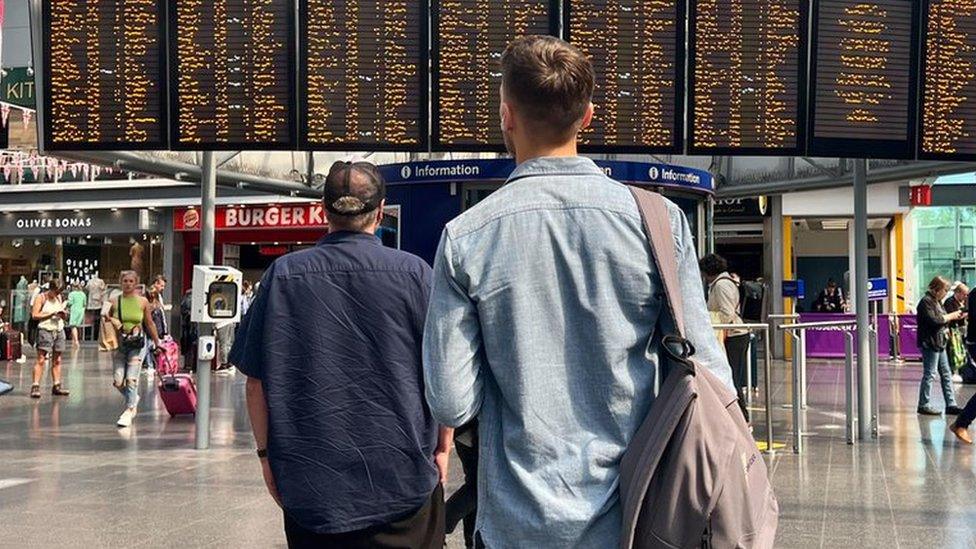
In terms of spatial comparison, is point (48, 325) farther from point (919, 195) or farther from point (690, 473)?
point (919, 195)

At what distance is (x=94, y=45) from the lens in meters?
8.86

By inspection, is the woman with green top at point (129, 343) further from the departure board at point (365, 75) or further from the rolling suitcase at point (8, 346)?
the rolling suitcase at point (8, 346)

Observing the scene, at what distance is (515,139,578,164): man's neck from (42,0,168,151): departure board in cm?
733

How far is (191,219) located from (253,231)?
5.59 feet

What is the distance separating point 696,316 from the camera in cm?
203

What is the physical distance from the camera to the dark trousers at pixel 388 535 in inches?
125

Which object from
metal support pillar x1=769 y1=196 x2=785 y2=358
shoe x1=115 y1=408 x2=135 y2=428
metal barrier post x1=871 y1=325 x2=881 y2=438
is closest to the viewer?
metal barrier post x1=871 y1=325 x2=881 y2=438

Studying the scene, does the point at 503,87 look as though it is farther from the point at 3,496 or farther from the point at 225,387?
the point at 225,387

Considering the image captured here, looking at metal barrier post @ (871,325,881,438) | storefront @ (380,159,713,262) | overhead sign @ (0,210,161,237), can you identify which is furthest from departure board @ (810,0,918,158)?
overhead sign @ (0,210,161,237)

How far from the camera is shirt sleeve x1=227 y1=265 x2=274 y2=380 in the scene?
3.32 m

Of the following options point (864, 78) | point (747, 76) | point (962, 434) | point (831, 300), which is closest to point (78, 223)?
point (831, 300)

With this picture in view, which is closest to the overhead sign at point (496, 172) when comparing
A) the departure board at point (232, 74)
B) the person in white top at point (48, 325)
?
the departure board at point (232, 74)

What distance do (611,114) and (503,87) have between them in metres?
6.83

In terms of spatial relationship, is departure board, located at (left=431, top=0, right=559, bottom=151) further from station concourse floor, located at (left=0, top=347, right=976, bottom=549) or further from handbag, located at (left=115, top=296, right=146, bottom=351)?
handbag, located at (left=115, top=296, right=146, bottom=351)
